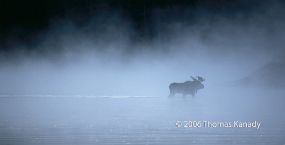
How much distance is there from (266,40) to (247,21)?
1.13 ft

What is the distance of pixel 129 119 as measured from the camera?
9.19 ft

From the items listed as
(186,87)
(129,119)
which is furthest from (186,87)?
(129,119)

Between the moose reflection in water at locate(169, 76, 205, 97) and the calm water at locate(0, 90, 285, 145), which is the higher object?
the moose reflection in water at locate(169, 76, 205, 97)

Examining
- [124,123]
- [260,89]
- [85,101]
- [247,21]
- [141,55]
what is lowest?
[124,123]

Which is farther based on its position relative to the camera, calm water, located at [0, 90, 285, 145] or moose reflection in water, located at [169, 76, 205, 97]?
moose reflection in water, located at [169, 76, 205, 97]

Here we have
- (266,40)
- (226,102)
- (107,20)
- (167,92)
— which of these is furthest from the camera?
(107,20)

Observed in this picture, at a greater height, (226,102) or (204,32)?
(204,32)

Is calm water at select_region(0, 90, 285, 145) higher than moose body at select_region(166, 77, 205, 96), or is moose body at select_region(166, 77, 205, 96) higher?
moose body at select_region(166, 77, 205, 96)

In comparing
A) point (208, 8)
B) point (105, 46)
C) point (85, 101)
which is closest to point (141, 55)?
point (105, 46)

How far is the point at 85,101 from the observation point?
3.86 m

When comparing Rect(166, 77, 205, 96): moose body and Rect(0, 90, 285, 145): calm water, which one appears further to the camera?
Rect(166, 77, 205, 96): moose body

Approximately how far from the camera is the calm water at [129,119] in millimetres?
2162

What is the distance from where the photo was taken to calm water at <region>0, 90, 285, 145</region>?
2162mm

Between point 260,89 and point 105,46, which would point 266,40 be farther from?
point 105,46
